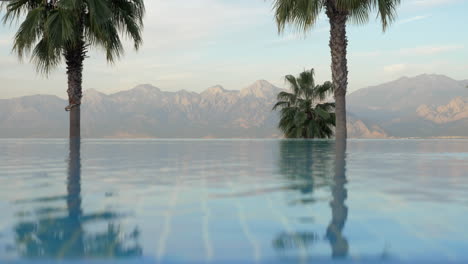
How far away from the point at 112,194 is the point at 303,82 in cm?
1911

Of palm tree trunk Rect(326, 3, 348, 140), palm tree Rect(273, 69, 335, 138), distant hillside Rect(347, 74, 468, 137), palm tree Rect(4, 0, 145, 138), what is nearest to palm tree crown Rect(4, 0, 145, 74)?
palm tree Rect(4, 0, 145, 138)

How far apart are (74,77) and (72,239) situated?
43.4ft

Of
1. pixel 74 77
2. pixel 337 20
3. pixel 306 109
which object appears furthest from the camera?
pixel 306 109

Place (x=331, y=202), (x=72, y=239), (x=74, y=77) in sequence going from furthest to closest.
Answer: (x=74, y=77)
(x=331, y=202)
(x=72, y=239)

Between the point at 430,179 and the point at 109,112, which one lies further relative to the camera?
the point at 109,112

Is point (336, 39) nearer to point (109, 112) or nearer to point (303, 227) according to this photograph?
point (303, 227)

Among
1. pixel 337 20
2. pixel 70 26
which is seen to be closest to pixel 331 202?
pixel 337 20

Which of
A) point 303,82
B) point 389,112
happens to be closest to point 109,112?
point 389,112

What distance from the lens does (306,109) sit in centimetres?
2092

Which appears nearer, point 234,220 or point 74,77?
point 234,220

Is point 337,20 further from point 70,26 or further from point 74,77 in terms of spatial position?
point 74,77

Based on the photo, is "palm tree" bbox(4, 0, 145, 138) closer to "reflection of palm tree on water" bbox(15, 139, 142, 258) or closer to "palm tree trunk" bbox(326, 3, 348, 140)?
"palm tree trunk" bbox(326, 3, 348, 140)

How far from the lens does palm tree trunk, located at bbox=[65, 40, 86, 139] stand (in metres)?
13.8

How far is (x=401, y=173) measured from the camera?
168 inches
